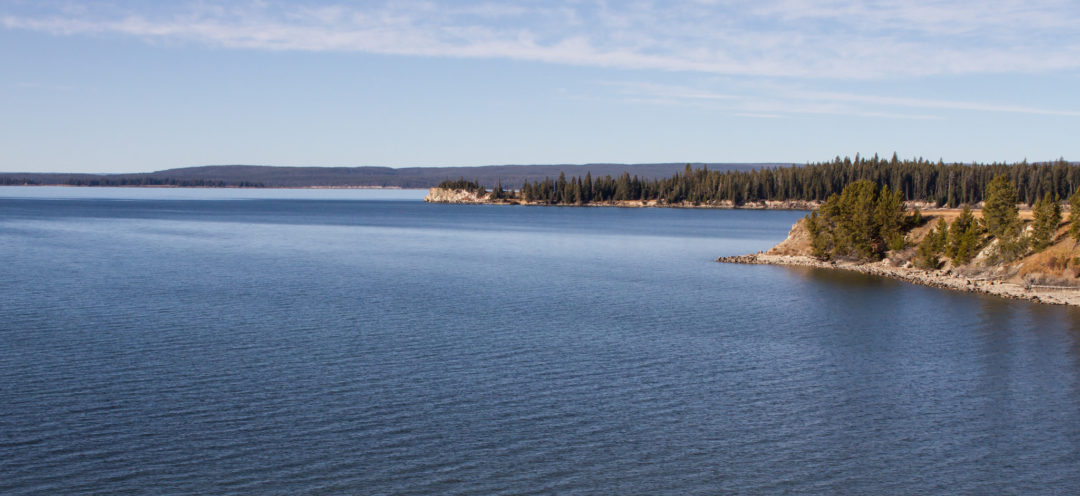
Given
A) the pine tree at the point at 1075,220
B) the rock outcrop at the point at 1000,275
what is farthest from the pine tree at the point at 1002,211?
the pine tree at the point at 1075,220

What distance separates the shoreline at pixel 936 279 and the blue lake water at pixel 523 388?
3317mm

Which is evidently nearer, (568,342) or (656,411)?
(656,411)

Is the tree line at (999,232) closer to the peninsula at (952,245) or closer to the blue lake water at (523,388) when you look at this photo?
the peninsula at (952,245)

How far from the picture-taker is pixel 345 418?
28812 millimetres

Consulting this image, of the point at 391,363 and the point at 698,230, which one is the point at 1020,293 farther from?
the point at 698,230

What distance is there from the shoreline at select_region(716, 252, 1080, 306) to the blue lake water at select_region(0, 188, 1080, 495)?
10.9 ft

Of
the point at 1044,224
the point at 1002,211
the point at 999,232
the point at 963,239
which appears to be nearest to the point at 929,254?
the point at 963,239

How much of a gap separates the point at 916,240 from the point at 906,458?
200 feet

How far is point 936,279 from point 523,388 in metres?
48.9

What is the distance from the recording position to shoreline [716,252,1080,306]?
195 ft

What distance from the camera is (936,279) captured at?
7000 centimetres

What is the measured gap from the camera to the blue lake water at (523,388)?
2447 cm

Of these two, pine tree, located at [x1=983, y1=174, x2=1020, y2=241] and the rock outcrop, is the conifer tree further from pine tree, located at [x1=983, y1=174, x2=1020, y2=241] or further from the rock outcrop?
pine tree, located at [x1=983, y1=174, x2=1020, y2=241]

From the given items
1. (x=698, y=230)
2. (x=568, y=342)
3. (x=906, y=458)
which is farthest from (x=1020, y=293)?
(x=698, y=230)
